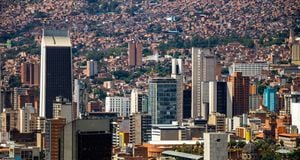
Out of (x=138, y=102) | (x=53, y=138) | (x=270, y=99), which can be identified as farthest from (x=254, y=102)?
(x=53, y=138)

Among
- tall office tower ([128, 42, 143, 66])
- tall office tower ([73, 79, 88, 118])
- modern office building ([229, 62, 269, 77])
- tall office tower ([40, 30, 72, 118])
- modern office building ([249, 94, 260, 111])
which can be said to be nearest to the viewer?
tall office tower ([73, 79, 88, 118])

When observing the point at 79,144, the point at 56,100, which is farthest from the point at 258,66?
the point at 79,144

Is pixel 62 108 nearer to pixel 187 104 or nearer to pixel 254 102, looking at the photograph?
pixel 187 104

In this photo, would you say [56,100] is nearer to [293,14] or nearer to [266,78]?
[266,78]

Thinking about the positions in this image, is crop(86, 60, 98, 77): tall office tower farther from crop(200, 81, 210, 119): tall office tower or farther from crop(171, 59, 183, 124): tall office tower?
crop(200, 81, 210, 119): tall office tower

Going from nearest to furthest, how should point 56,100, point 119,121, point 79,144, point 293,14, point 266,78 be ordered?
1. point 79,144
2. point 119,121
3. point 56,100
4. point 266,78
5. point 293,14

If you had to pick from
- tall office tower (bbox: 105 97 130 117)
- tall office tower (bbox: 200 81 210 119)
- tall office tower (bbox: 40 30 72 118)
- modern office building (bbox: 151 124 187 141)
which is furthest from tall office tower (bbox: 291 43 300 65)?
modern office building (bbox: 151 124 187 141)

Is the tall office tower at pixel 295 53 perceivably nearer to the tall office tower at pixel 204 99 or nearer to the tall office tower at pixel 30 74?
the tall office tower at pixel 204 99

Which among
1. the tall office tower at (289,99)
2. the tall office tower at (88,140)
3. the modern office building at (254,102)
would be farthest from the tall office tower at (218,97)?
the tall office tower at (88,140)
